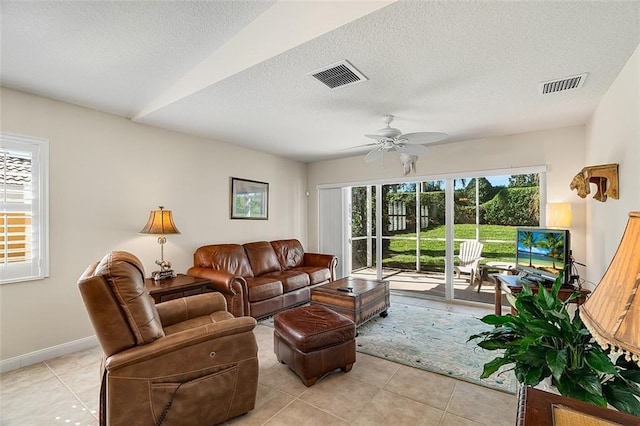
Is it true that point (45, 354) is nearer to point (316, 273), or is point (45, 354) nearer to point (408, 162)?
point (316, 273)

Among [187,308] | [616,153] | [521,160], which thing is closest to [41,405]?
[187,308]

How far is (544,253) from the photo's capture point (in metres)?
3.01

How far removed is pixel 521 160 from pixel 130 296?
15.5 feet

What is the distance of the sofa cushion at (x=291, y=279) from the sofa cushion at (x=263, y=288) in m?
0.12

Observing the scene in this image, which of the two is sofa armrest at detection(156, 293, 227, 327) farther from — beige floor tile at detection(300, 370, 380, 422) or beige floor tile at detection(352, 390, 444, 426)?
beige floor tile at detection(352, 390, 444, 426)

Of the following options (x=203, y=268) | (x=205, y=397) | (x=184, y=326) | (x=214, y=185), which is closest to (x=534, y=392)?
(x=205, y=397)

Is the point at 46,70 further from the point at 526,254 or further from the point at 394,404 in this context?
the point at 526,254

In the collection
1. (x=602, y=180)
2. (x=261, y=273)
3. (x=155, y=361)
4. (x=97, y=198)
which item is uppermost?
(x=602, y=180)

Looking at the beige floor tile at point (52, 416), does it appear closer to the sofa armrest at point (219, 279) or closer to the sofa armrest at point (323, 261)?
the sofa armrest at point (219, 279)

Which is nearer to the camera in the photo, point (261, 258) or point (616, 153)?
point (616, 153)

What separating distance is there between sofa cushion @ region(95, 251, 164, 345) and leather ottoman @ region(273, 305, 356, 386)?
106 centimetres

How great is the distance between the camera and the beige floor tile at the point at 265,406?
1.91 meters

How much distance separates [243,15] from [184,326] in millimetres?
2338

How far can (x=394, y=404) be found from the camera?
2088 millimetres
